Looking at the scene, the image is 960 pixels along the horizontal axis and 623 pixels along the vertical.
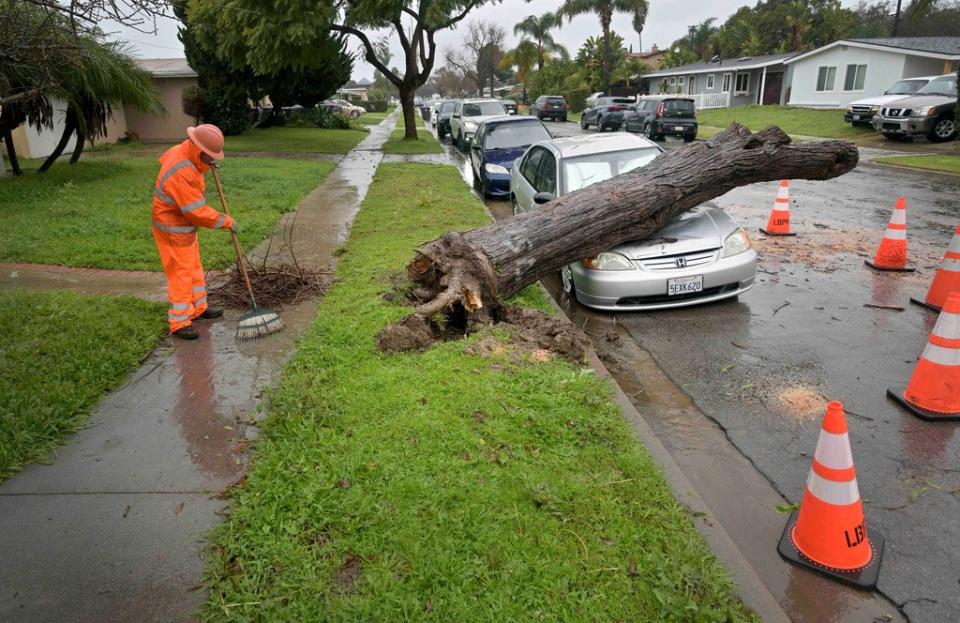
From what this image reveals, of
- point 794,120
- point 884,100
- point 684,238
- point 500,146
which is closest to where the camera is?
point 684,238

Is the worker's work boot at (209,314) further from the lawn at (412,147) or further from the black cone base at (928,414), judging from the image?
the lawn at (412,147)

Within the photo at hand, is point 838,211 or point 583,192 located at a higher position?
point 583,192

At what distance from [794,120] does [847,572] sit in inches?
1237

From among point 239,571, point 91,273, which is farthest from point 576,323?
point 91,273

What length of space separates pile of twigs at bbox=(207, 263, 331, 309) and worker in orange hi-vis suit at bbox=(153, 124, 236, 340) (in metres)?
0.77

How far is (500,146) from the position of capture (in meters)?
13.5

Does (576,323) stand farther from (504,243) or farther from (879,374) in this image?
(879,374)

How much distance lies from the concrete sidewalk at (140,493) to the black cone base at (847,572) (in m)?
2.64

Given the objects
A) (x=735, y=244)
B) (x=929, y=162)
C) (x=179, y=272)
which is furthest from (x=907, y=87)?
(x=179, y=272)

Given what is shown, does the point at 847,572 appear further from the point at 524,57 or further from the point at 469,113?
the point at 524,57

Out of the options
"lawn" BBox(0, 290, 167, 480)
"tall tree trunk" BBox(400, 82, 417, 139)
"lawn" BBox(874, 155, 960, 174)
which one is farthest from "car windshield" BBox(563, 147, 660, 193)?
"tall tree trunk" BBox(400, 82, 417, 139)

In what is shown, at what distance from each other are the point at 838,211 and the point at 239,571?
11236 mm

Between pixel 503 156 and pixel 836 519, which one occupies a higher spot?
pixel 503 156

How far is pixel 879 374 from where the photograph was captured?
4.75m
